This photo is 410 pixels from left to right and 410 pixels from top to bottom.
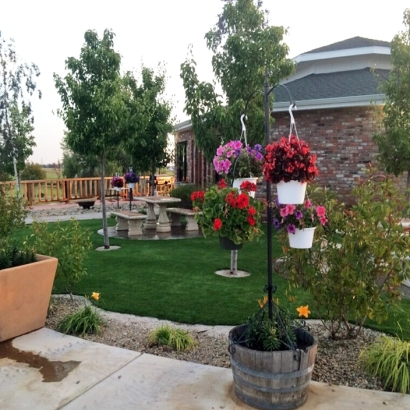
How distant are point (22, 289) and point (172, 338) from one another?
4.90ft


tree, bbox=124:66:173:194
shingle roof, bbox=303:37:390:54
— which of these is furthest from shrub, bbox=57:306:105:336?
shingle roof, bbox=303:37:390:54

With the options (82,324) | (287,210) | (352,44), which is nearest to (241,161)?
(287,210)

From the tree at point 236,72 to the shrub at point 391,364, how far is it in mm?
4398

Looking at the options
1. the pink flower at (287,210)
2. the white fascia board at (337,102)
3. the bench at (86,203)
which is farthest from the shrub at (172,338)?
the bench at (86,203)

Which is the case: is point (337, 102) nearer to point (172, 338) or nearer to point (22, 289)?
point (172, 338)

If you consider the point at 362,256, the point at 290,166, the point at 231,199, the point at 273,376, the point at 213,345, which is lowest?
the point at 213,345

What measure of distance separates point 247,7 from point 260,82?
1.32 m

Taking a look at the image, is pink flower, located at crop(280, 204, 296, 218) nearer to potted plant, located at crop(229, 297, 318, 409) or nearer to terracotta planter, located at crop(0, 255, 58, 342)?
potted plant, located at crop(229, 297, 318, 409)

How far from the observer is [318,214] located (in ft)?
9.08

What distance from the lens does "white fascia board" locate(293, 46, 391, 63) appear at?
11.5 meters

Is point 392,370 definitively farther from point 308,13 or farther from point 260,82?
point 308,13

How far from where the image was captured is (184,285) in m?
5.43

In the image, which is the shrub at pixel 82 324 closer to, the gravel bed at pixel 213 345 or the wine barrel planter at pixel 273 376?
the gravel bed at pixel 213 345

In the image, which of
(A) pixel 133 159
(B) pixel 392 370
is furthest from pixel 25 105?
(B) pixel 392 370
